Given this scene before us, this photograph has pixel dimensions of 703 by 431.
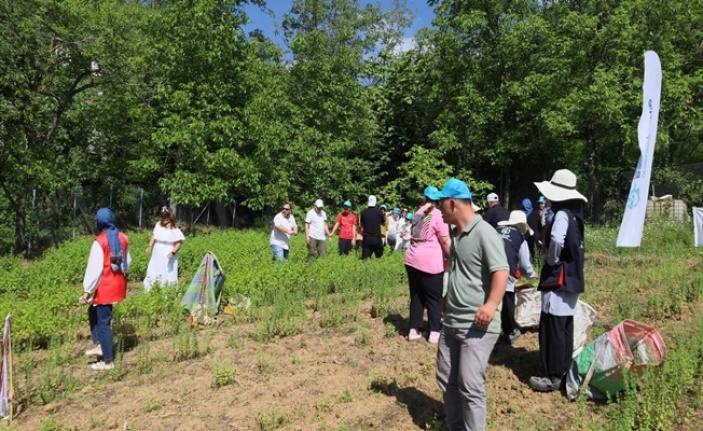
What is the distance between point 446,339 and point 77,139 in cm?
2126

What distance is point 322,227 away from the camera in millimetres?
10750

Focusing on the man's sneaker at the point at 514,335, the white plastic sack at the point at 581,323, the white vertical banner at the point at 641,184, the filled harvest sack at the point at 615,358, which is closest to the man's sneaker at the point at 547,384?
the filled harvest sack at the point at 615,358

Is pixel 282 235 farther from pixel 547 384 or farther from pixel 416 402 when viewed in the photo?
pixel 547 384

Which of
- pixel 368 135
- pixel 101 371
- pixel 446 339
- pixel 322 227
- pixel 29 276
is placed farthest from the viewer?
pixel 368 135

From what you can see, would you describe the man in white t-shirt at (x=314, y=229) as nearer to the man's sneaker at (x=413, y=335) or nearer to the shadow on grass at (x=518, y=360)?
the man's sneaker at (x=413, y=335)

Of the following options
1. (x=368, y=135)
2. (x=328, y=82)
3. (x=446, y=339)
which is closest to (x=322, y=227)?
(x=446, y=339)

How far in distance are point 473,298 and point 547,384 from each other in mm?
1548

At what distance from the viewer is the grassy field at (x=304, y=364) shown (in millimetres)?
3893

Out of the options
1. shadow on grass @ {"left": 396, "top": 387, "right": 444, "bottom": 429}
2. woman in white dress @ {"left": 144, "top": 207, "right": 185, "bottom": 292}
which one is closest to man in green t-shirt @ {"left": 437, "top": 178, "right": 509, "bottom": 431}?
shadow on grass @ {"left": 396, "top": 387, "right": 444, "bottom": 429}

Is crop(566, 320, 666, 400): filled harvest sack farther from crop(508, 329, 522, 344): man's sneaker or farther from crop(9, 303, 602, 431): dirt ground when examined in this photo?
crop(508, 329, 522, 344): man's sneaker

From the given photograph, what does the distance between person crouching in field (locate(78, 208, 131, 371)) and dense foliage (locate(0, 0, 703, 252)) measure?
9516 millimetres

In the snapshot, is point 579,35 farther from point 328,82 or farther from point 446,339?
point 446,339

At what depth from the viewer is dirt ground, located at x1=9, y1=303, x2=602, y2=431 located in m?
3.92

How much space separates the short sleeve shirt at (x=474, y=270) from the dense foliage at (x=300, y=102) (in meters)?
13.2
